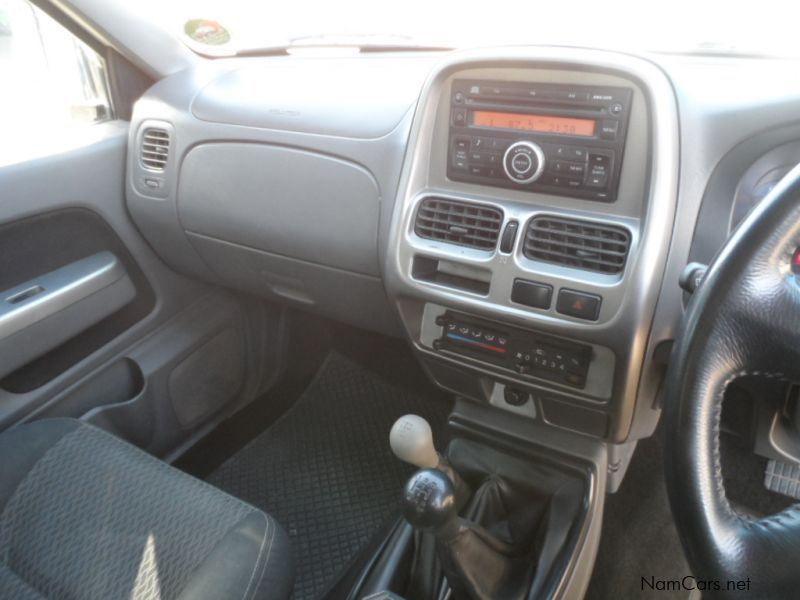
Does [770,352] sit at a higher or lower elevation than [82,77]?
higher

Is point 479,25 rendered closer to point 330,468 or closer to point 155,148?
point 155,148

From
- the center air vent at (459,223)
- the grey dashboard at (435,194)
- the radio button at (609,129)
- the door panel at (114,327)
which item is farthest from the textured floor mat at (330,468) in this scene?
the radio button at (609,129)

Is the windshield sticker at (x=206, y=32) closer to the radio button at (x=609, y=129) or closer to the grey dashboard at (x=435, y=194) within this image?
the grey dashboard at (x=435, y=194)

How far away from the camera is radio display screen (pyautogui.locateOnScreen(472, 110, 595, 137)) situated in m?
0.99

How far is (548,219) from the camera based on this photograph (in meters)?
1.02

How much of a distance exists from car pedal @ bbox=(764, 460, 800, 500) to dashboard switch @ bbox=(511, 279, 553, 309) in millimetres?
664

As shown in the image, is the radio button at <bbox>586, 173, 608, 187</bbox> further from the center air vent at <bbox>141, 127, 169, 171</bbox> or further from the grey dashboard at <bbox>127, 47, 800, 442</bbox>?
the center air vent at <bbox>141, 127, 169, 171</bbox>

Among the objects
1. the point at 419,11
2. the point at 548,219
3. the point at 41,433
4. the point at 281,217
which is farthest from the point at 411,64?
the point at 41,433

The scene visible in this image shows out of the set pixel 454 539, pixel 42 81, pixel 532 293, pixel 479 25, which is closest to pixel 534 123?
pixel 532 293

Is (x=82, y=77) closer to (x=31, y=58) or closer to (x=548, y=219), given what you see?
(x=31, y=58)

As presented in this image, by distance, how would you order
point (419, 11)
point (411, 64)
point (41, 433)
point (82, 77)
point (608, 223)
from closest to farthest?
point (608, 223), point (41, 433), point (411, 64), point (419, 11), point (82, 77)

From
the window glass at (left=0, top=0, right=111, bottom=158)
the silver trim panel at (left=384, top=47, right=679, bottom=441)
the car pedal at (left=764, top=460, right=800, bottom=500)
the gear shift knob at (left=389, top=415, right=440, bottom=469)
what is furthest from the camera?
the window glass at (left=0, top=0, right=111, bottom=158)

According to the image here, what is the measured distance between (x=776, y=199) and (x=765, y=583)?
0.34m

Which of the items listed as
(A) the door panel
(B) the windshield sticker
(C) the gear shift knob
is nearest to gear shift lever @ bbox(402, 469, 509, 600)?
(C) the gear shift knob
